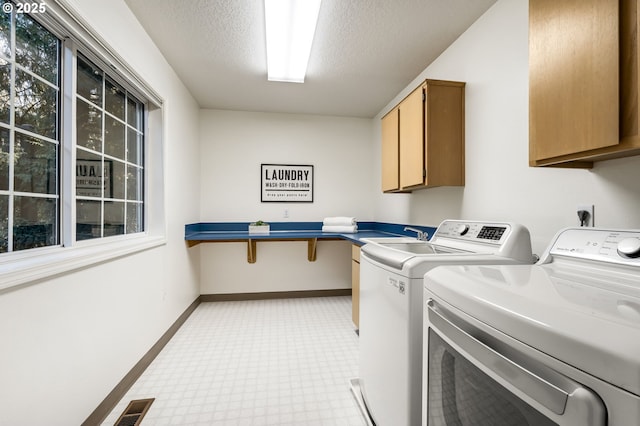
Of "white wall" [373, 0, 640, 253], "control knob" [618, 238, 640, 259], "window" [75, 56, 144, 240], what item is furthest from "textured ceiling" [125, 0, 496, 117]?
"control knob" [618, 238, 640, 259]

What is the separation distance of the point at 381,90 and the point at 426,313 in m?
2.58

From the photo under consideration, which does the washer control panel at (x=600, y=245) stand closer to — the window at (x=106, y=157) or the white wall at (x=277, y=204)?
the window at (x=106, y=157)

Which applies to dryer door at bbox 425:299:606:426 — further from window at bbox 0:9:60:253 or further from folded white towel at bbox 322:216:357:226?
folded white towel at bbox 322:216:357:226

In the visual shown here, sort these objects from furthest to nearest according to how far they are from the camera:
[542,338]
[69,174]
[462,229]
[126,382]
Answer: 1. [126,382]
2. [462,229]
3. [69,174]
4. [542,338]

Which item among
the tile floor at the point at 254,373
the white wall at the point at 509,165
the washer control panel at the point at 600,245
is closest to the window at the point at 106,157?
the tile floor at the point at 254,373

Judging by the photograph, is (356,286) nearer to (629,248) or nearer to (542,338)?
(629,248)

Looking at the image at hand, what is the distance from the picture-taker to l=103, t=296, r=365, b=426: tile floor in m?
1.54

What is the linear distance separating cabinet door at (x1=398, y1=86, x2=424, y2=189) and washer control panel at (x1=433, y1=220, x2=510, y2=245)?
393 mm

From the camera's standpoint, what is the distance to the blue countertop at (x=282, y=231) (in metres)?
2.96

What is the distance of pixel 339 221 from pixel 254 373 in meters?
1.91

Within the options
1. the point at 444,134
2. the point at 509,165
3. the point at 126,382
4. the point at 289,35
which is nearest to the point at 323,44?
the point at 289,35

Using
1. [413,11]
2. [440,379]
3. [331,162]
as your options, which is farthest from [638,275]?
[331,162]

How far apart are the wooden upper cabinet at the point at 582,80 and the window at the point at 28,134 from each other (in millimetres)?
2009

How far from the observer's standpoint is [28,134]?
119cm
